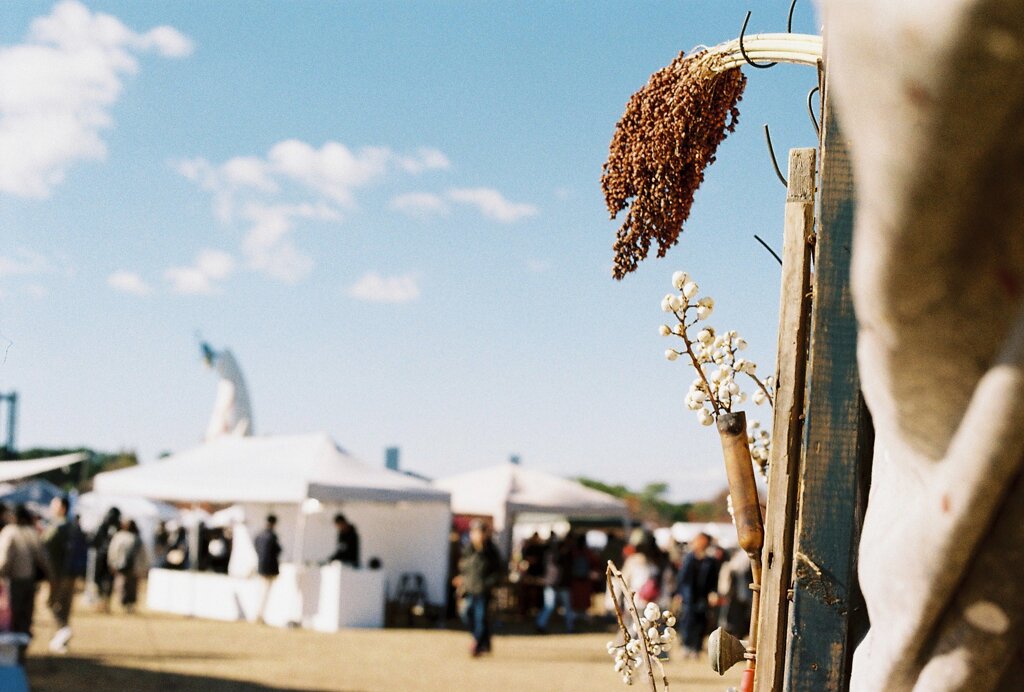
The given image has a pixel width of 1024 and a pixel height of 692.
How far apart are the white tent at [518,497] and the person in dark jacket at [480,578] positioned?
5405 millimetres

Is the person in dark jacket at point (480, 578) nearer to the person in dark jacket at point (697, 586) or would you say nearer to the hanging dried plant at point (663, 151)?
the person in dark jacket at point (697, 586)

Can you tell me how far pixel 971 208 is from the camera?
89 cm

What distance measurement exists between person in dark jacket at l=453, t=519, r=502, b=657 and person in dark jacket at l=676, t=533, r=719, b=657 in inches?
94.9

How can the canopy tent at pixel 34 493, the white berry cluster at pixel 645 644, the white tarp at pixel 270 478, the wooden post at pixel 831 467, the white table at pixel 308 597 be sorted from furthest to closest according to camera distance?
the canopy tent at pixel 34 493, the white table at pixel 308 597, the white tarp at pixel 270 478, the white berry cluster at pixel 645 644, the wooden post at pixel 831 467

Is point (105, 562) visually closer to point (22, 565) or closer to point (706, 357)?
point (22, 565)

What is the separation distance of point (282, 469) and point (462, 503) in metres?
4.92

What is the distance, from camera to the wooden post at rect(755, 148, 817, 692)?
191 cm

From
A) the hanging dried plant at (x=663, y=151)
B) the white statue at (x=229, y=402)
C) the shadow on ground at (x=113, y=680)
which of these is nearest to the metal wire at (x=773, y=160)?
the hanging dried plant at (x=663, y=151)

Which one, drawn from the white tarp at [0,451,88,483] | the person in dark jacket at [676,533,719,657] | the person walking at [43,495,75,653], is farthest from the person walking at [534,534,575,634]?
the white tarp at [0,451,88,483]

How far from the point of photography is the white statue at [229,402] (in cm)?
4031

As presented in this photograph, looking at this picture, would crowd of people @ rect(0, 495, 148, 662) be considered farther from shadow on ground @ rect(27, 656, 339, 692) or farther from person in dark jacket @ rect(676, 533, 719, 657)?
person in dark jacket @ rect(676, 533, 719, 657)

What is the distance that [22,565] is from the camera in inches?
435

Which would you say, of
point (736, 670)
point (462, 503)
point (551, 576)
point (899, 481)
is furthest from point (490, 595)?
point (899, 481)

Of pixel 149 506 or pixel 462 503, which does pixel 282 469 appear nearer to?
pixel 462 503
